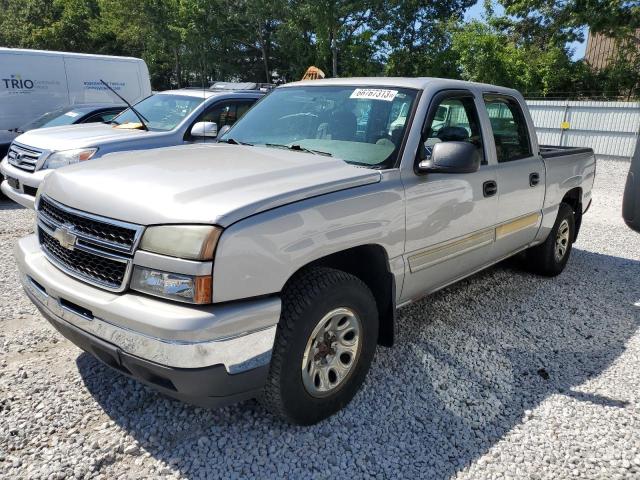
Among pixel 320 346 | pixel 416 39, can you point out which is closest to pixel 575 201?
pixel 320 346

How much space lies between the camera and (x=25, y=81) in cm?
1045

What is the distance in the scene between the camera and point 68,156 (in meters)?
6.12

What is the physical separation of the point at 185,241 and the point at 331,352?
1.05 m

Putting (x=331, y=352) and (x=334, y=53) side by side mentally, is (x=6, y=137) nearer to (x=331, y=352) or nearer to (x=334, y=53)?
(x=331, y=352)

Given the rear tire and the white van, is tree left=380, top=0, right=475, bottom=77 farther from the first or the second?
the rear tire

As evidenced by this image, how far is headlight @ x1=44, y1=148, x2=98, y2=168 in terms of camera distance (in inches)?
239

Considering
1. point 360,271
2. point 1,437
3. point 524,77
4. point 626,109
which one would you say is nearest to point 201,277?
point 360,271

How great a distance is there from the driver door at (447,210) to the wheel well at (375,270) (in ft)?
0.63

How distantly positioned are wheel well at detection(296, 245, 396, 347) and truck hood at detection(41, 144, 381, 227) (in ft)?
1.38

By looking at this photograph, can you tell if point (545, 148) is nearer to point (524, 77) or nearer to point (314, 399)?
point (314, 399)

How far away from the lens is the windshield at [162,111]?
7074 mm

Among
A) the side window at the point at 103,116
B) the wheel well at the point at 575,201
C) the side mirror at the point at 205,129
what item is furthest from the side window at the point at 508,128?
the side window at the point at 103,116

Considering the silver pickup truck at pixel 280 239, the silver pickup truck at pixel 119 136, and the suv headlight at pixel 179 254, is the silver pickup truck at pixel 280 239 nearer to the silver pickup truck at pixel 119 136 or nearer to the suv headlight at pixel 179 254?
the suv headlight at pixel 179 254

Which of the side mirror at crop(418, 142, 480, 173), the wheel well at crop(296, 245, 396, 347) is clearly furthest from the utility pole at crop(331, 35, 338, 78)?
the wheel well at crop(296, 245, 396, 347)
